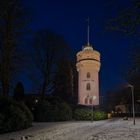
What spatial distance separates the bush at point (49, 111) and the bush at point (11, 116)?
48.2 ft

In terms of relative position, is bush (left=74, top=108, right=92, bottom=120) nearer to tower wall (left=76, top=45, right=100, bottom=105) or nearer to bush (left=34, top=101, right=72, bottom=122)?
bush (left=34, top=101, right=72, bottom=122)

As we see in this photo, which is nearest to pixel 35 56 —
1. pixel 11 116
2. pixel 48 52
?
pixel 48 52

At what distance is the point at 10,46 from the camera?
3828 cm

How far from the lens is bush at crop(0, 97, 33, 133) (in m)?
26.8

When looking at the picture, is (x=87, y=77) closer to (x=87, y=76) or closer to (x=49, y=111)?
(x=87, y=76)

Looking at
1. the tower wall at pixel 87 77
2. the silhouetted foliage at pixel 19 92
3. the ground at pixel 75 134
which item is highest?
the tower wall at pixel 87 77

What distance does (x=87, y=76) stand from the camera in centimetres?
7819

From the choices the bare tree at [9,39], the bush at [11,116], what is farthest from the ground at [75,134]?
the bare tree at [9,39]

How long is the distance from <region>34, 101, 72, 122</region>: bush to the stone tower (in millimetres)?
28438

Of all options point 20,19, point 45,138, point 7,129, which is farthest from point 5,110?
point 20,19

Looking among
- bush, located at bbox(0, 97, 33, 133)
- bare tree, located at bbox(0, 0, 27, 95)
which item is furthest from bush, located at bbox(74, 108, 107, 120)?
bush, located at bbox(0, 97, 33, 133)

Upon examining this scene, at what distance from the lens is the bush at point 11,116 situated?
26.8m

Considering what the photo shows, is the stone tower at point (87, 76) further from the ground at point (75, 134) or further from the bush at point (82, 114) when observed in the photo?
the ground at point (75, 134)

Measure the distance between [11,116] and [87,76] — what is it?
167ft
